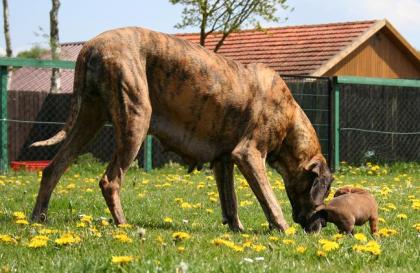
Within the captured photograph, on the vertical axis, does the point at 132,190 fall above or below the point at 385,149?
above

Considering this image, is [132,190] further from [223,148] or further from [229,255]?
[229,255]

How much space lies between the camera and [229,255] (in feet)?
16.6

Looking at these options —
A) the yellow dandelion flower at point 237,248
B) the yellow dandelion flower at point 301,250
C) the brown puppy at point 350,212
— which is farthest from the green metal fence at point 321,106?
the yellow dandelion flower at point 301,250

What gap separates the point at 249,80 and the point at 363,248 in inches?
103

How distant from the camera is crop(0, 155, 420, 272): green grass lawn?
4.70 metres

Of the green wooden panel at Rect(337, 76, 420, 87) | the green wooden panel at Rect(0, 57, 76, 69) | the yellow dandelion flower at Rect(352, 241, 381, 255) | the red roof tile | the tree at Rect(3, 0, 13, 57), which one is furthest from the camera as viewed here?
the tree at Rect(3, 0, 13, 57)

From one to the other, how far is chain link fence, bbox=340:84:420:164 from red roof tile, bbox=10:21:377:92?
5765 mm

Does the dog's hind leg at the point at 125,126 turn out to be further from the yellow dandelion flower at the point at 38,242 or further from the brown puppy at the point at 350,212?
the brown puppy at the point at 350,212

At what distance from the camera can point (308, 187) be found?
7.50 m

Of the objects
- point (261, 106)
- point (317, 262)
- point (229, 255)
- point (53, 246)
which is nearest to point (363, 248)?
point (317, 262)

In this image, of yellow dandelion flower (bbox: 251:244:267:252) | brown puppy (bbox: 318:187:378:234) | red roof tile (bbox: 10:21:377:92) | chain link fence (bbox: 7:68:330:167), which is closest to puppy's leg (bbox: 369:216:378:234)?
brown puppy (bbox: 318:187:378:234)

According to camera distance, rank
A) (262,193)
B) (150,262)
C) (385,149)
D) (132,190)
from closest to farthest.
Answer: (150,262) < (262,193) < (132,190) < (385,149)

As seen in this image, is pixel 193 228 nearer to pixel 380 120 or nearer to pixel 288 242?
pixel 288 242

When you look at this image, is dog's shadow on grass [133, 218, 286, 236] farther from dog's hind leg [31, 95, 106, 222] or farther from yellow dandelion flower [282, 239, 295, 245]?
yellow dandelion flower [282, 239, 295, 245]
